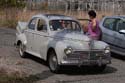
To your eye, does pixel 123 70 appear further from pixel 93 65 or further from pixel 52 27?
pixel 52 27

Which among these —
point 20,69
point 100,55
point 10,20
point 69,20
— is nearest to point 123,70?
point 100,55

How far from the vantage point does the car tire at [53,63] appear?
12.0 meters

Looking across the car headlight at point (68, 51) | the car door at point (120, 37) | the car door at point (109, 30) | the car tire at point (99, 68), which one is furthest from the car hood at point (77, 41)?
the car door at point (109, 30)

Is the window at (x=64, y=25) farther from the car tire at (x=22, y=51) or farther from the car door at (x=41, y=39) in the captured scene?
the car tire at (x=22, y=51)

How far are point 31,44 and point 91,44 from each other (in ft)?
8.99

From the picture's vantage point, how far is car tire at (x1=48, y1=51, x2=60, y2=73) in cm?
1203

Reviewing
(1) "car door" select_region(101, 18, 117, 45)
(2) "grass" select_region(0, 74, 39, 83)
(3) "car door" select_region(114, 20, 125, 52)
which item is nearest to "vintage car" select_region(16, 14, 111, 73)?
(2) "grass" select_region(0, 74, 39, 83)

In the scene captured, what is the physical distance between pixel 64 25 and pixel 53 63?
1642 millimetres

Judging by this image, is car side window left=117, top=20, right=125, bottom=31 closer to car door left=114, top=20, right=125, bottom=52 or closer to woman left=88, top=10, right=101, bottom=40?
car door left=114, top=20, right=125, bottom=52

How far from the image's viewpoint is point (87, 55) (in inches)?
468

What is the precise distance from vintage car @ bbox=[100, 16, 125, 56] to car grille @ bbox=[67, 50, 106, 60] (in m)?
3.38

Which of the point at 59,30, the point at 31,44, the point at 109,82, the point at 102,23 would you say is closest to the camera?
the point at 109,82

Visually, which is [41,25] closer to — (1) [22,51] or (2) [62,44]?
(1) [22,51]

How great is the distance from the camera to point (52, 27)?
13.1 meters
